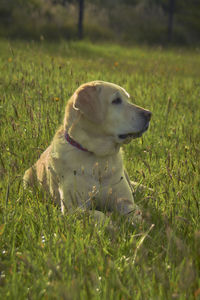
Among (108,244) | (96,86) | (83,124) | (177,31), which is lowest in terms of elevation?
(177,31)

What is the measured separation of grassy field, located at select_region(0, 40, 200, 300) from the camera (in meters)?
1.61

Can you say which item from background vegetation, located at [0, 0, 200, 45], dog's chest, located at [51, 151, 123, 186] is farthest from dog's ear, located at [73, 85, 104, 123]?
background vegetation, located at [0, 0, 200, 45]

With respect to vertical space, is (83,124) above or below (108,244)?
Answer: above

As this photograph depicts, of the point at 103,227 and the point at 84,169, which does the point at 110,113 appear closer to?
the point at 84,169

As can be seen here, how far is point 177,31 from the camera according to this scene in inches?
871

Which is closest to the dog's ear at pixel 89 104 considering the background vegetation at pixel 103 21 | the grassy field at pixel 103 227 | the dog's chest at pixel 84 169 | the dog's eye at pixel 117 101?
the dog's eye at pixel 117 101

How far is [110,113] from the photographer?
303 cm

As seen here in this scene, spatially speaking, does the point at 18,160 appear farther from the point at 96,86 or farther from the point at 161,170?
the point at 161,170

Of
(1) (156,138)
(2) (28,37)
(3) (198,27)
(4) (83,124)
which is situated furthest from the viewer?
(3) (198,27)

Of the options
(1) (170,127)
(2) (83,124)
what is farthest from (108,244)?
(1) (170,127)

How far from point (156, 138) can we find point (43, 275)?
8.97 feet

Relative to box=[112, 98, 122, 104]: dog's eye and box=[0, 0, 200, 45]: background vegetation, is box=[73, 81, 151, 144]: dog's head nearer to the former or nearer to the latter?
box=[112, 98, 122, 104]: dog's eye

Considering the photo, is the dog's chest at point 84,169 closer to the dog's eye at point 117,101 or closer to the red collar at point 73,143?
the red collar at point 73,143

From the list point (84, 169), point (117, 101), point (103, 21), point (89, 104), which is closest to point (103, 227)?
point (84, 169)
